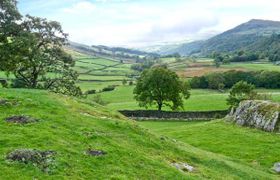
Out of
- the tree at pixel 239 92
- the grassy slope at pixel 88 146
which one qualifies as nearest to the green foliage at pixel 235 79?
the tree at pixel 239 92

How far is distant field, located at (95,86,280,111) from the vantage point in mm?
118375

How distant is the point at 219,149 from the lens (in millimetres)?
49938

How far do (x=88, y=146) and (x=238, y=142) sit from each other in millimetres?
31478

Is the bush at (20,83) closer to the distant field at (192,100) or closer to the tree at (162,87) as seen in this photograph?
the tree at (162,87)

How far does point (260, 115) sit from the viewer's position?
2304 inches

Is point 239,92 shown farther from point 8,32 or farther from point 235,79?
point 235,79

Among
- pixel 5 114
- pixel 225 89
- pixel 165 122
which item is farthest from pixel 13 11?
pixel 225 89

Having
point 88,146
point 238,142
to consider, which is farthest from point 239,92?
point 88,146

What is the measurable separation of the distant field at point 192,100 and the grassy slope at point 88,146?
265 ft

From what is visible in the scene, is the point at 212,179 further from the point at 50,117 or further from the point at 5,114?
the point at 5,114

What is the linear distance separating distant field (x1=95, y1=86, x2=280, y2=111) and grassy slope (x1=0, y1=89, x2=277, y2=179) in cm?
8092

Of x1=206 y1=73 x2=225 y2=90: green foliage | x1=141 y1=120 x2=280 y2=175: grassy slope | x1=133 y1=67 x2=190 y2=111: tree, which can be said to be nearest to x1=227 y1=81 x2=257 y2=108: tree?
x1=133 y1=67 x2=190 y2=111: tree

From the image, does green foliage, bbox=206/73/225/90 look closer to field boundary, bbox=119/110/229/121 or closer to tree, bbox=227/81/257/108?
tree, bbox=227/81/257/108

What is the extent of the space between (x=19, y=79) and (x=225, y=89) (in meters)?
117
